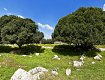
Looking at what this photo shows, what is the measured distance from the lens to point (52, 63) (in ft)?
145

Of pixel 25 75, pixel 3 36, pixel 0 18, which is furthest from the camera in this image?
pixel 0 18

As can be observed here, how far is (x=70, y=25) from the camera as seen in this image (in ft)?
183

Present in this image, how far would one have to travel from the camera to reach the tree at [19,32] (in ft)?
182

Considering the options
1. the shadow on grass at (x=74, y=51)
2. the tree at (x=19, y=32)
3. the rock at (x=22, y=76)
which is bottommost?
the rock at (x=22, y=76)

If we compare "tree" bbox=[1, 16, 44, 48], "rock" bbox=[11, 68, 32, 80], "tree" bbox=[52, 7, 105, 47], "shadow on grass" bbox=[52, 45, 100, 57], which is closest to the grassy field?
"shadow on grass" bbox=[52, 45, 100, 57]

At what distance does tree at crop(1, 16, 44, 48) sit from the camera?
5562 centimetres

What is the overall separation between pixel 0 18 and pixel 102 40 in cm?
2566

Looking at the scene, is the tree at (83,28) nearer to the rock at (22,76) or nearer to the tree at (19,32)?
the tree at (19,32)

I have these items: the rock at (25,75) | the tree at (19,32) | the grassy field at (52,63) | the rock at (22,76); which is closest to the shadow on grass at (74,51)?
the grassy field at (52,63)

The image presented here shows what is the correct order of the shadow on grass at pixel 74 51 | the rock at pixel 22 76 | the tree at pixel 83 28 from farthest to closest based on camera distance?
the tree at pixel 83 28 → the shadow on grass at pixel 74 51 → the rock at pixel 22 76

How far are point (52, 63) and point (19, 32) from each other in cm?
1587

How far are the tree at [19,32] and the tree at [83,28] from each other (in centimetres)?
566

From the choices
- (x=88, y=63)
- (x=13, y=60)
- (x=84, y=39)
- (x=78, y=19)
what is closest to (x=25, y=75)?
(x=13, y=60)

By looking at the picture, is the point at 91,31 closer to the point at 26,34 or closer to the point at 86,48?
the point at 86,48
